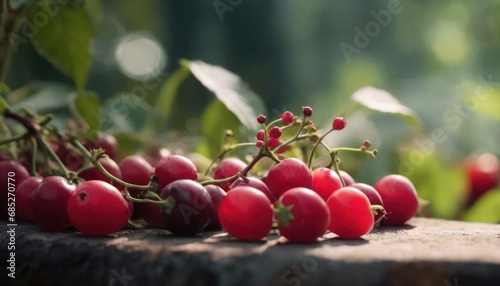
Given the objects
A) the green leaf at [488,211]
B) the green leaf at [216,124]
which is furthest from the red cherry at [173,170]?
the green leaf at [488,211]

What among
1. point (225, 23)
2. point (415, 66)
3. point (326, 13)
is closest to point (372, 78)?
point (415, 66)

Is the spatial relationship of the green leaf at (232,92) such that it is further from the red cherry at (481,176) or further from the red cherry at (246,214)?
the red cherry at (481,176)

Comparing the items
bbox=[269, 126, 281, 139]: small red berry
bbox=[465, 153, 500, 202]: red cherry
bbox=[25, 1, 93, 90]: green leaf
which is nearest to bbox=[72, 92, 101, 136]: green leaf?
bbox=[25, 1, 93, 90]: green leaf

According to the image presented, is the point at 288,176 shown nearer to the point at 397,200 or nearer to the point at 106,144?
the point at 397,200

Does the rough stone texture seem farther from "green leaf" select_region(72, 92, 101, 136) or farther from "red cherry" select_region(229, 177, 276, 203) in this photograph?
"green leaf" select_region(72, 92, 101, 136)

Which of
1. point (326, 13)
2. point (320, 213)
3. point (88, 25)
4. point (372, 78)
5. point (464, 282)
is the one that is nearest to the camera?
point (464, 282)

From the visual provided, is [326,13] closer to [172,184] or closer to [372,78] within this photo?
[372,78]
